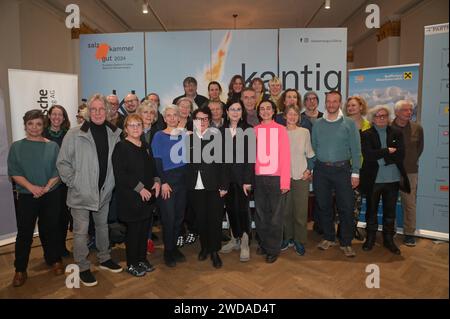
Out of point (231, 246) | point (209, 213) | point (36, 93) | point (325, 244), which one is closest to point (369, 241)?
point (325, 244)

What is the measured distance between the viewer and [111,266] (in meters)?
2.68

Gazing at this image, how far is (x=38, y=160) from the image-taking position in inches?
97.9

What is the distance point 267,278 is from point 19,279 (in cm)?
201

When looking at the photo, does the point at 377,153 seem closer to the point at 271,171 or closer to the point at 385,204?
the point at 385,204

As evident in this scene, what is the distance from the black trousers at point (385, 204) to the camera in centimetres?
304

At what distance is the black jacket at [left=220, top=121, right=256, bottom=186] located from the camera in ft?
8.82

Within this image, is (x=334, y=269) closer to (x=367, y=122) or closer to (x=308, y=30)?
(x=367, y=122)

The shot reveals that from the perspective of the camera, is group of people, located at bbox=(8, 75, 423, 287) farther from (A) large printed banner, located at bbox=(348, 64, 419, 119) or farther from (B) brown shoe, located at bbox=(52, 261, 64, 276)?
(A) large printed banner, located at bbox=(348, 64, 419, 119)

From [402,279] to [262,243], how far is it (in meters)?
1.18

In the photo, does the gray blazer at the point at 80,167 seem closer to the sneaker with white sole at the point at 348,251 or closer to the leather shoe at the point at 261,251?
the leather shoe at the point at 261,251

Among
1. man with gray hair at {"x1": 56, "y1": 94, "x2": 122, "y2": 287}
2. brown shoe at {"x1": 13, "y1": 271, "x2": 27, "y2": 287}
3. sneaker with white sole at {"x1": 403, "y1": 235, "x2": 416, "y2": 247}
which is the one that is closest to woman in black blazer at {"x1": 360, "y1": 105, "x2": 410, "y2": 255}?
sneaker with white sole at {"x1": 403, "y1": 235, "x2": 416, "y2": 247}

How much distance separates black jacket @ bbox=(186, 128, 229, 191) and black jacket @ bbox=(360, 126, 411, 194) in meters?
1.44

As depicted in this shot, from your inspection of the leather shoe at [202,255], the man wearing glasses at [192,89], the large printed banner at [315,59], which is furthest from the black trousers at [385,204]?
the man wearing glasses at [192,89]
